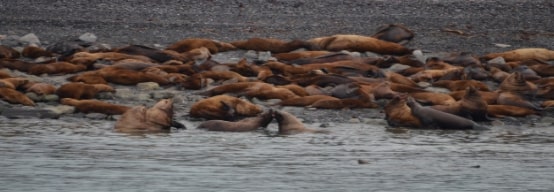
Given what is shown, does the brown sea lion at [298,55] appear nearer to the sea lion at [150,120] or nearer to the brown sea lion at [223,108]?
the brown sea lion at [223,108]

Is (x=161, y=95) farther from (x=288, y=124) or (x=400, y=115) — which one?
(x=400, y=115)

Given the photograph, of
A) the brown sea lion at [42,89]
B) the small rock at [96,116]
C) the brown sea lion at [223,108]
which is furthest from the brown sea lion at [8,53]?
the brown sea lion at [223,108]

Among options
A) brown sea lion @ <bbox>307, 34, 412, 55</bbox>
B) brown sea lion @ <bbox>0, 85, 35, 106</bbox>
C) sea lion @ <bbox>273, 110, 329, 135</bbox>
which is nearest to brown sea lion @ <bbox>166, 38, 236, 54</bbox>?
brown sea lion @ <bbox>307, 34, 412, 55</bbox>

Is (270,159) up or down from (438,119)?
up

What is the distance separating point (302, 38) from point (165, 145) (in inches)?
322

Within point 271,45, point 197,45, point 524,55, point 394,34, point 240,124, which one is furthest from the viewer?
point 394,34

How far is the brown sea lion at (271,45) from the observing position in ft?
59.9

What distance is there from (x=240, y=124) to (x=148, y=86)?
245 cm

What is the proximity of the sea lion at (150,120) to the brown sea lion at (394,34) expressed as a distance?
6.51 m

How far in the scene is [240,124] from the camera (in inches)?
520

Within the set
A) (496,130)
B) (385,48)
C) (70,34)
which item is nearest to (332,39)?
(385,48)

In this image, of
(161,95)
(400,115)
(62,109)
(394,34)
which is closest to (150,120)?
(62,109)

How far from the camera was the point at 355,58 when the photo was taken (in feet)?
57.3

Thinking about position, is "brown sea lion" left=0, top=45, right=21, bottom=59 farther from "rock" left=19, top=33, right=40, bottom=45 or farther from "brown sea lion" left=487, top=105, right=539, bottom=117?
Result: "brown sea lion" left=487, top=105, right=539, bottom=117
